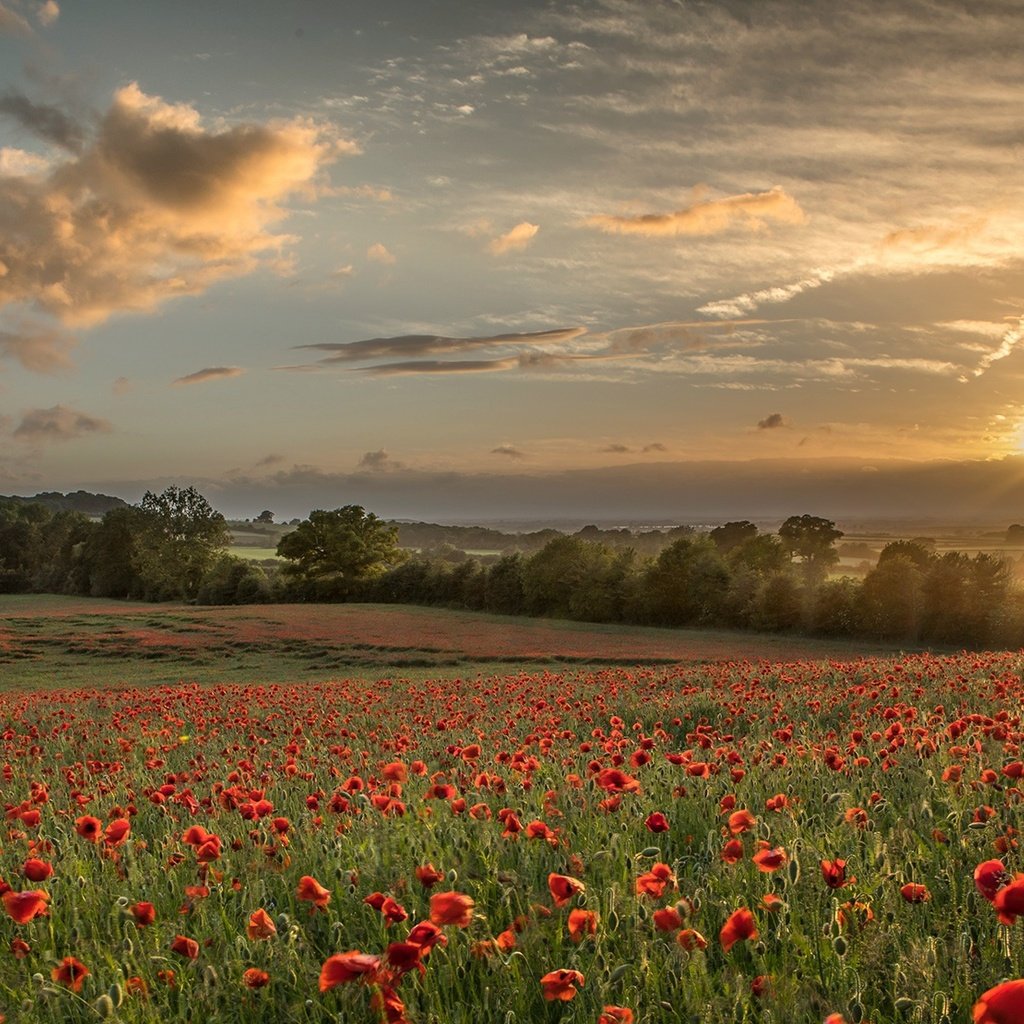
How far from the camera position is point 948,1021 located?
2756mm

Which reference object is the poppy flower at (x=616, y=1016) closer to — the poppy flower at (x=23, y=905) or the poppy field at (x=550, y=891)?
the poppy field at (x=550, y=891)

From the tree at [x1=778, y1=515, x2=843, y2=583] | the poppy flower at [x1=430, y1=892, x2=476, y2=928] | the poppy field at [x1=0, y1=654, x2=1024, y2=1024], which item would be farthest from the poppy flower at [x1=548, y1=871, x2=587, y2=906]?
the tree at [x1=778, y1=515, x2=843, y2=583]

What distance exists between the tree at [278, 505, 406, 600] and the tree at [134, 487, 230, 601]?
10.0 m

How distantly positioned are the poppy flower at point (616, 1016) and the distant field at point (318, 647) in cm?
2701

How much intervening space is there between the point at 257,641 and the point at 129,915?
40.7 meters

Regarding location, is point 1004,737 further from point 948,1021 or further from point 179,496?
point 179,496

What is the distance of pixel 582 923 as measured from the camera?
3.02 meters

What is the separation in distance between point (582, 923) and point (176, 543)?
9498 centimetres

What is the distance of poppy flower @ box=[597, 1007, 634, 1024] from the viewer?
2.53 meters

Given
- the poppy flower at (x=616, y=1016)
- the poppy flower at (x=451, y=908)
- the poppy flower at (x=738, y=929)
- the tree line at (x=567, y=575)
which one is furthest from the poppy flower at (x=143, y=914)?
the tree line at (x=567, y=575)

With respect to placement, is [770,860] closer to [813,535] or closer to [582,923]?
[582,923]

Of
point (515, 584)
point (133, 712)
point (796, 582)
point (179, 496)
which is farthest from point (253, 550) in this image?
point (133, 712)

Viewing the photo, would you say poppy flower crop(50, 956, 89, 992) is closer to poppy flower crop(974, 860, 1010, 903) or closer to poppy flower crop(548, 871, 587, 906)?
poppy flower crop(548, 871, 587, 906)

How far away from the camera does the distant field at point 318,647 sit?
34.2m
